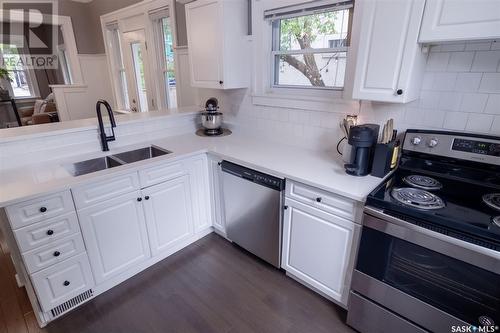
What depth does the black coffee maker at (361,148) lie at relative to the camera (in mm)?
1488

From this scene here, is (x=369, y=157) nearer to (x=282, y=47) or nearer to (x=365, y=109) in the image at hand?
(x=365, y=109)

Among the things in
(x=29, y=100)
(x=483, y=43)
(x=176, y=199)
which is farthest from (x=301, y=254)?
(x=29, y=100)

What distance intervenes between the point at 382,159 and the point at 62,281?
6.84 ft

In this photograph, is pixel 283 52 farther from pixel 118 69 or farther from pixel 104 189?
pixel 118 69

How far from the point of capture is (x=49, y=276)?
1550mm

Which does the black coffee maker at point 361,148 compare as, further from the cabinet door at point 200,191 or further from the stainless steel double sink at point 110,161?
the stainless steel double sink at point 110,161

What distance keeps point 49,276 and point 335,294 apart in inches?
69.1

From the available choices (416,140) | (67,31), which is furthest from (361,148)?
(67,31)

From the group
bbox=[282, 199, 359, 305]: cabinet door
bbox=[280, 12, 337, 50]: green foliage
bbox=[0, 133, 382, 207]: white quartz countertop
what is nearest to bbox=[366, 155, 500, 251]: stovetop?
bbox=[0, 133, 382, 207]: white quartz countertop

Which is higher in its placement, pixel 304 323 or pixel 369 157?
pixel 369 157

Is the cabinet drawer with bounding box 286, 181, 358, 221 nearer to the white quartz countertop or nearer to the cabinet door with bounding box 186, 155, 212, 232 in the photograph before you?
the white quartz countertop

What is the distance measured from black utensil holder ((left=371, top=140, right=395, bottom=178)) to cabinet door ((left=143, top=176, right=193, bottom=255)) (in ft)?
4.60

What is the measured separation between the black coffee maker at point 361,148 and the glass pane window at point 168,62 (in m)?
2.55

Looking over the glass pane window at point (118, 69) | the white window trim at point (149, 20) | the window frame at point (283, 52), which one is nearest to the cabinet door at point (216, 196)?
the window frame at point (283, 52)
